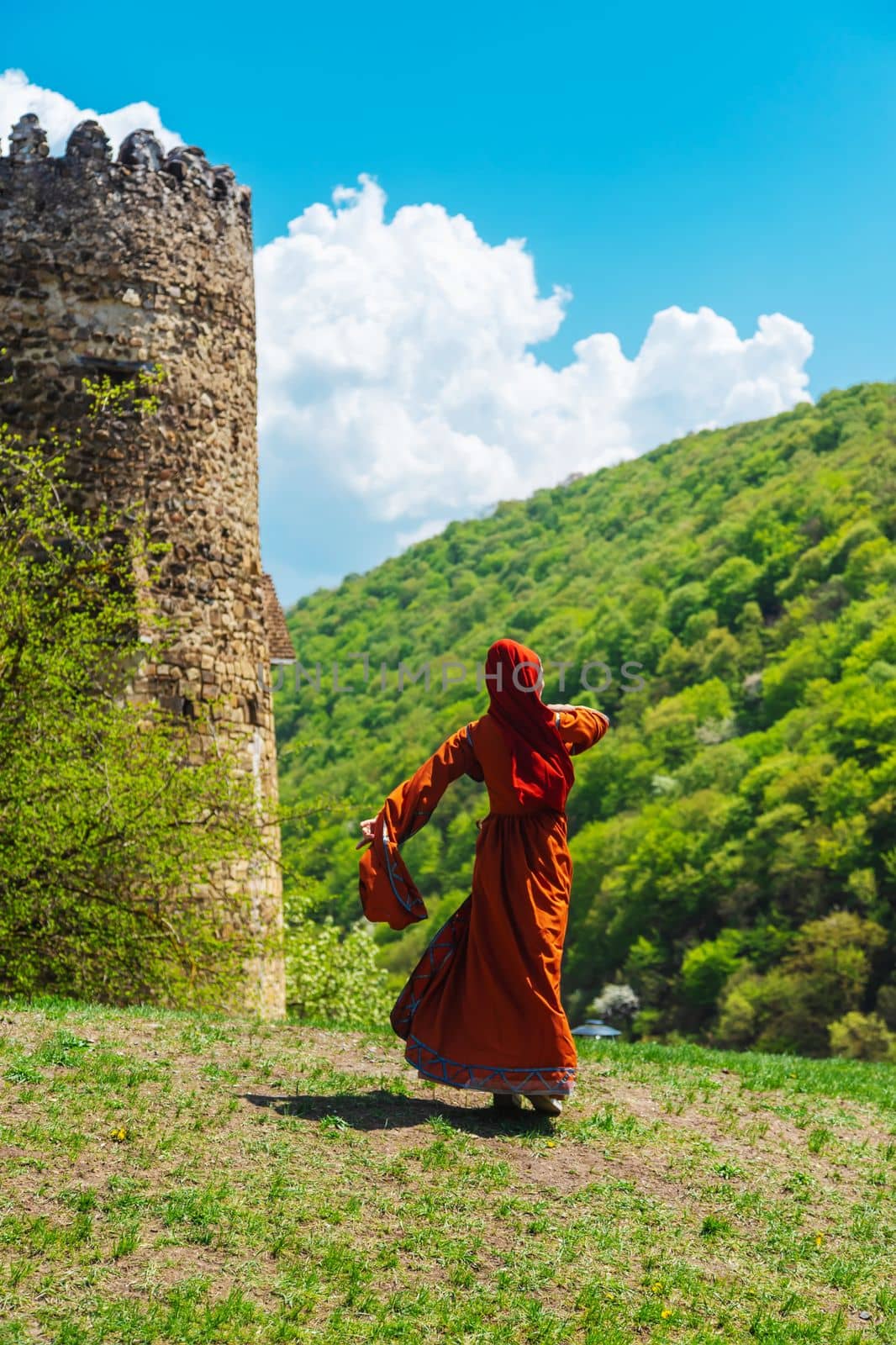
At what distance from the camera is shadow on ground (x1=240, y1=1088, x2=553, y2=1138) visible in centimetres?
652

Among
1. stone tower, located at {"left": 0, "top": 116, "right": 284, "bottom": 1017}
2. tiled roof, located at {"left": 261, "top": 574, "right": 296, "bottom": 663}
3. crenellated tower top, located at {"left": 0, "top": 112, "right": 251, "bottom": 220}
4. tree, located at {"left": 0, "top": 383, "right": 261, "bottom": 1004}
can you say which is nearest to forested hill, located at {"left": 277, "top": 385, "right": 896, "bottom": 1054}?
tiled roof, located at {"left": 261, "top": 574, "right": 296, "bottom": 663}

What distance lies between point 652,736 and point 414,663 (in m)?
18.4

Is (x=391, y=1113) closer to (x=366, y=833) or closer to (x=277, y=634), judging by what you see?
(x=366, y=833)

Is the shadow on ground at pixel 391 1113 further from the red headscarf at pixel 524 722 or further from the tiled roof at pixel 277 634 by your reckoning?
the tiled roof at pixel 277 634

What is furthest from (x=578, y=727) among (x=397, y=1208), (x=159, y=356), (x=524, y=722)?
(x=159, y=356)

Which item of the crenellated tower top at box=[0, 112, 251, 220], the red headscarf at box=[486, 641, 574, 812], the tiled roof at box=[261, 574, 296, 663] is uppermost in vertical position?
the crenellated tower top at box=[0, 112, 251, 220]

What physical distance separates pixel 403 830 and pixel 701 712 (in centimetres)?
6329

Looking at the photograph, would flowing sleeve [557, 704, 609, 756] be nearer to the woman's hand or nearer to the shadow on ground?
the woman's hand

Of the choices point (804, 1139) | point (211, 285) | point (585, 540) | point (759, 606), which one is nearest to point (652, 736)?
point (759, 606)

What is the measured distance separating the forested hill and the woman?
1161 inches

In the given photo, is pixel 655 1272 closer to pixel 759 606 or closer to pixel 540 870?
pixel 540 870

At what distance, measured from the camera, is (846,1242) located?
5797 mm

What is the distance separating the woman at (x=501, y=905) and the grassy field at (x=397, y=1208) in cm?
34

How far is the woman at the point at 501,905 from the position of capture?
6523 mm
